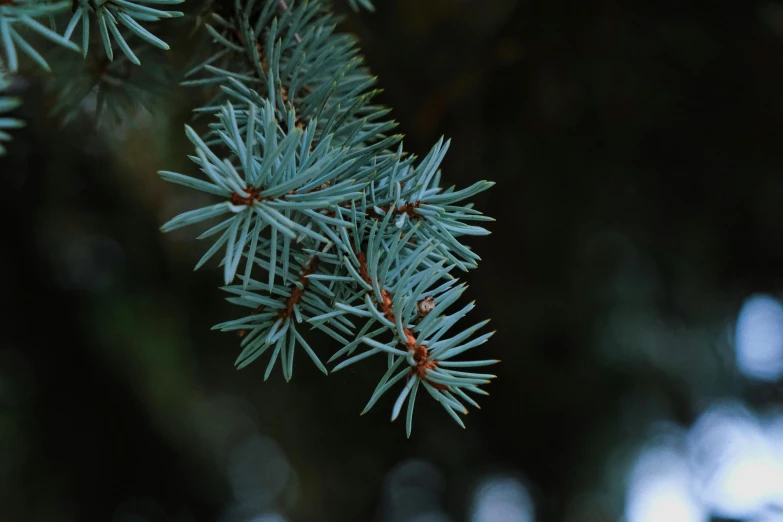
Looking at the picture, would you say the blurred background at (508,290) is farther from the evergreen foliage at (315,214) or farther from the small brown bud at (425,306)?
the small brown bud at (425,306)

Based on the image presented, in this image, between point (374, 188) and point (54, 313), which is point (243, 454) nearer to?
point (54, 313)

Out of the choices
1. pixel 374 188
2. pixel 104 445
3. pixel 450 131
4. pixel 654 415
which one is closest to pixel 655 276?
pixel 654 415

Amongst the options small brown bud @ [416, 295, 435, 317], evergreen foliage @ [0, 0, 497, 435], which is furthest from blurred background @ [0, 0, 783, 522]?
small brown bud @ [416, 295, 435, 317]

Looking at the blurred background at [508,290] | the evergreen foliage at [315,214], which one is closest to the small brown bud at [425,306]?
the evergreen foliage at [315,214]

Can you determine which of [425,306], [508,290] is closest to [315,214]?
[425,306]

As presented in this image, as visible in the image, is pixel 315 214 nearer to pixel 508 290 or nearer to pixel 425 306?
pixel 425 306

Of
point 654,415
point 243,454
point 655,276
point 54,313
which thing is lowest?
point 243,454
